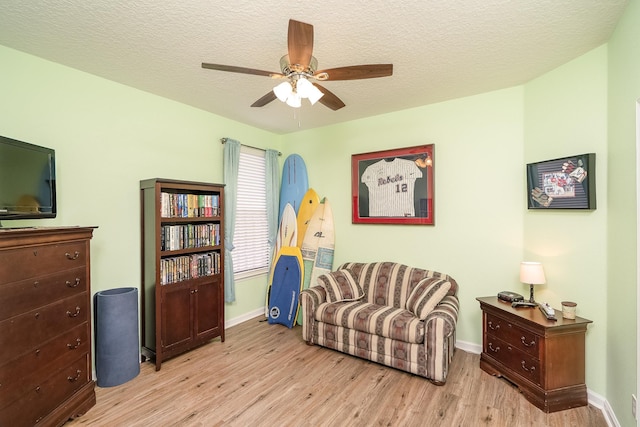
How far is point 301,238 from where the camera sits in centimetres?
411

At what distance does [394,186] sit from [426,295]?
130 cm

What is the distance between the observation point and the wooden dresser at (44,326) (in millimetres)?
1621

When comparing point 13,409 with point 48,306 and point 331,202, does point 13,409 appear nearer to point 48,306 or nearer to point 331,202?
point 48,306

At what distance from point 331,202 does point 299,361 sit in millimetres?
1999

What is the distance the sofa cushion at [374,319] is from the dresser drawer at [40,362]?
1.96 m

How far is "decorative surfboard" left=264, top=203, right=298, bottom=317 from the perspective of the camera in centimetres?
409

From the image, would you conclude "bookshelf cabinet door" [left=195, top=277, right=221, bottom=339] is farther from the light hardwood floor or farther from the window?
the window

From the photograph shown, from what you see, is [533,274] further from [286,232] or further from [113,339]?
[113,339]

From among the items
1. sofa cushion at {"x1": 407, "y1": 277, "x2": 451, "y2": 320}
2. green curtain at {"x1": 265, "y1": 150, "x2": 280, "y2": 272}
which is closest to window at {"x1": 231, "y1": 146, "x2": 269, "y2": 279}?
green curtain at {"x1": 265, "y1": 150, "x2": 280, "y2": 272}

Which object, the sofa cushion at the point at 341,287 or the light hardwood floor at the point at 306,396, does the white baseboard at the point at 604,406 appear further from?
the sofa cushion at the point at 341,287

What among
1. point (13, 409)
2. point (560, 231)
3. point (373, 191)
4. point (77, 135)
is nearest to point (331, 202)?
point (373, 191)

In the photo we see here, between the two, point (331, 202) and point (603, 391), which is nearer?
point (603, 391)

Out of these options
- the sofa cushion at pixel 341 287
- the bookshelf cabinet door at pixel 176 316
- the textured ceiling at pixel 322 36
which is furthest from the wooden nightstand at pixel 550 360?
the bookshelf cabinet door at pixel 176 316

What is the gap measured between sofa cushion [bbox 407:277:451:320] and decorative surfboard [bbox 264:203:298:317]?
173cm
